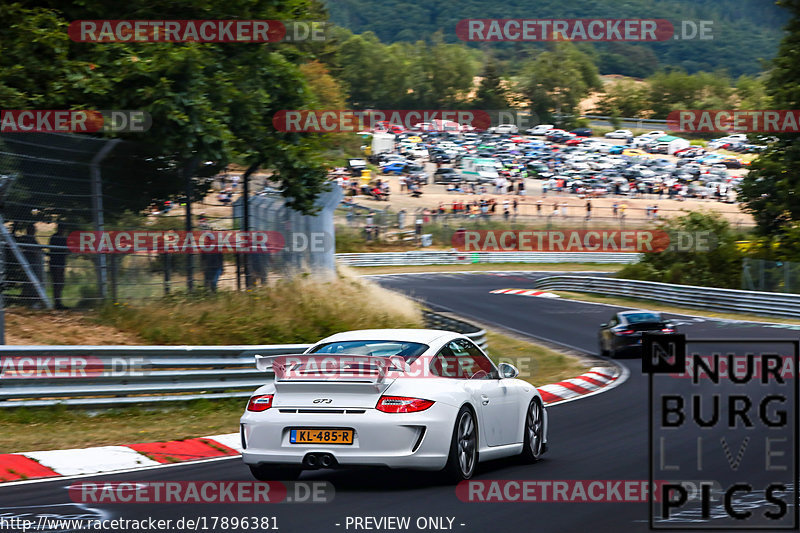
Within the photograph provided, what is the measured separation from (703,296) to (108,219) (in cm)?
2459

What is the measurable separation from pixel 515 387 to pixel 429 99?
459 feet

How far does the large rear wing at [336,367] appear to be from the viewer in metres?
7.92

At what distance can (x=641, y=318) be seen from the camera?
2294 cm

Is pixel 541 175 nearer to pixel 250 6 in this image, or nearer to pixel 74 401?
pixel 250 6

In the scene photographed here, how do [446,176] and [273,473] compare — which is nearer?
[273,473]

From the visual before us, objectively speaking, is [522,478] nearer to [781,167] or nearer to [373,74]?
[781,167]

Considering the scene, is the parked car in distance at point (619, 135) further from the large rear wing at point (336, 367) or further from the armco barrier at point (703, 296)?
the large rear wing at point (336, 367)

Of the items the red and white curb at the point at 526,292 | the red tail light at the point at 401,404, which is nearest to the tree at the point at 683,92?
the red and white curb at the point at 526,292

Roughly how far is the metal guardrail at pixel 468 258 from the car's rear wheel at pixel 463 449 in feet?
162

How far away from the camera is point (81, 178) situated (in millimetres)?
14570

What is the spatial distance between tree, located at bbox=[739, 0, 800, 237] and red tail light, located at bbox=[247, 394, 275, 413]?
32.9 m

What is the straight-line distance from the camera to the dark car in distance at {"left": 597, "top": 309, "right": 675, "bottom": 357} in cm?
2233

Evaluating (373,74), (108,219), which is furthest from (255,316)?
(373,74)

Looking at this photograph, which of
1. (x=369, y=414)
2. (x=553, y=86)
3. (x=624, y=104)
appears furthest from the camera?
(x=624, y=104)
